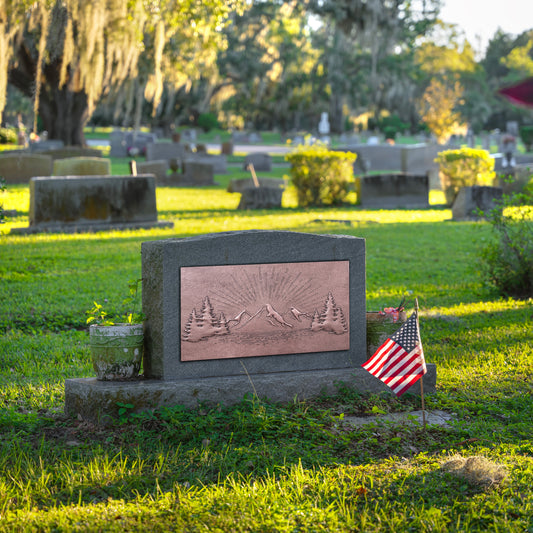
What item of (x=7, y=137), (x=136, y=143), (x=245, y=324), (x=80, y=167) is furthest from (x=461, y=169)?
(x=7, y=137)

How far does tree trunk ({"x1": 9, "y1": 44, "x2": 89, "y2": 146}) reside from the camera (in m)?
26.4

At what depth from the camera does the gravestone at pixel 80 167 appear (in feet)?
60.4

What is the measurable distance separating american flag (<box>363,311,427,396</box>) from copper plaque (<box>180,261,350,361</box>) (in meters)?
0.70

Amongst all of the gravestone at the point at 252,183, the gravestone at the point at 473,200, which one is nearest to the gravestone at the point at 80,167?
the gravestone at the point at 252,183

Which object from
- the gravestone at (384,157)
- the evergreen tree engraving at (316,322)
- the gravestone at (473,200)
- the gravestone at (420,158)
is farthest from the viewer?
the gravestone at (384,157)

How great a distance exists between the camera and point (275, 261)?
5.75m

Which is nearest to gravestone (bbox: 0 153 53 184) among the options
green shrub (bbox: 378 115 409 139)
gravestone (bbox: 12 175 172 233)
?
gravestone (bbox: 12 175 172 233)

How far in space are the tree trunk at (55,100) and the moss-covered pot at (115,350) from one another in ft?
73.6

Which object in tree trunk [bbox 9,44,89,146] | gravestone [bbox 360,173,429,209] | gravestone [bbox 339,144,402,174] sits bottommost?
gravestone [bbox 360,173,429,209]

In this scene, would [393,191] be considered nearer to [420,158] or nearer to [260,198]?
[260,198]

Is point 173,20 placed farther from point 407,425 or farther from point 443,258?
point 407,425

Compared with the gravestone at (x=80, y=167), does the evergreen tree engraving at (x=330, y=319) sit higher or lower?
lower

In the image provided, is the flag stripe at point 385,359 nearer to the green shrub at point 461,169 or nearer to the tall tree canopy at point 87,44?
the tall tree canopy at point 87,44

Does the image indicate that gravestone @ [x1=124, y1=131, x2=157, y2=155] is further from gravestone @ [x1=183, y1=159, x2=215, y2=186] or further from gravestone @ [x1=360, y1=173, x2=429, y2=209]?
gravestone @ [x1=360, y1=173, x2=429, y2=209]
